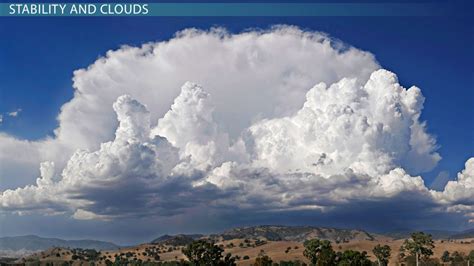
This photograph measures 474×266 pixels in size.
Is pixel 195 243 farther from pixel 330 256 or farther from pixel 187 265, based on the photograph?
pixel 330 256

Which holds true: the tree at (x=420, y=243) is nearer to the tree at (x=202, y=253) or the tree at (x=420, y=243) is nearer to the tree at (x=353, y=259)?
the tree at (x=353, y=259)

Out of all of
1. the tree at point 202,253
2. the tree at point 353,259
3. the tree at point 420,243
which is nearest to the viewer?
the tree at point 353,259

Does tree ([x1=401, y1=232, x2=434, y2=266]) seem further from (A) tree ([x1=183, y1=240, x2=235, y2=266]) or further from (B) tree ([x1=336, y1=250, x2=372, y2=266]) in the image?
(A) tree ([x1=183, y1=240, x2=235, y2=266])

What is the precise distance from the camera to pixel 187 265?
19175cm

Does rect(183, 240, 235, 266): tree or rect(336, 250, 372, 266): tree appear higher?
rect(183, 240, 235, 266): tree

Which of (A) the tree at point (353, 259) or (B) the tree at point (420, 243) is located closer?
(A) the tree at point (353, 259)

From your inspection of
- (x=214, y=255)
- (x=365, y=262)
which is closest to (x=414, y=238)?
(x=365, y=262)

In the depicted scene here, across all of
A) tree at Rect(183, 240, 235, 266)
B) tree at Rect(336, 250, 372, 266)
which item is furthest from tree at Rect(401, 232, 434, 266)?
tree at Rect(183, 240, 235, 266)

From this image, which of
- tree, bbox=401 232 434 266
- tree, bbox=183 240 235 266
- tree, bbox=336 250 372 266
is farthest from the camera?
tree, bbox=401 232 434 266

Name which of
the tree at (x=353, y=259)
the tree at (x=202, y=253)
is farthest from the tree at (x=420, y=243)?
the tree at (x=202, y=253)

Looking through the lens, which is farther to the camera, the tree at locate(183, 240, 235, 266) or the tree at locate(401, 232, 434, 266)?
the tree at locate(401, 232, 434, 266)

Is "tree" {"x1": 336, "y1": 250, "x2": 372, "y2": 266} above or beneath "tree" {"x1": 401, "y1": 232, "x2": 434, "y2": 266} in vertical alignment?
beneath

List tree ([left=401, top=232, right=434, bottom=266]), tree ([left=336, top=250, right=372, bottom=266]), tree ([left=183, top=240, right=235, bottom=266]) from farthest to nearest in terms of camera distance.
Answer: tree ([left=401, top=232, right=434, bottom=266])
tree ([left=183, top=240, right=235, bottom=266])
tree ([left=336, top=250, right=372, bottom=266])

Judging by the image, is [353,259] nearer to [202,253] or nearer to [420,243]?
[420,243]
